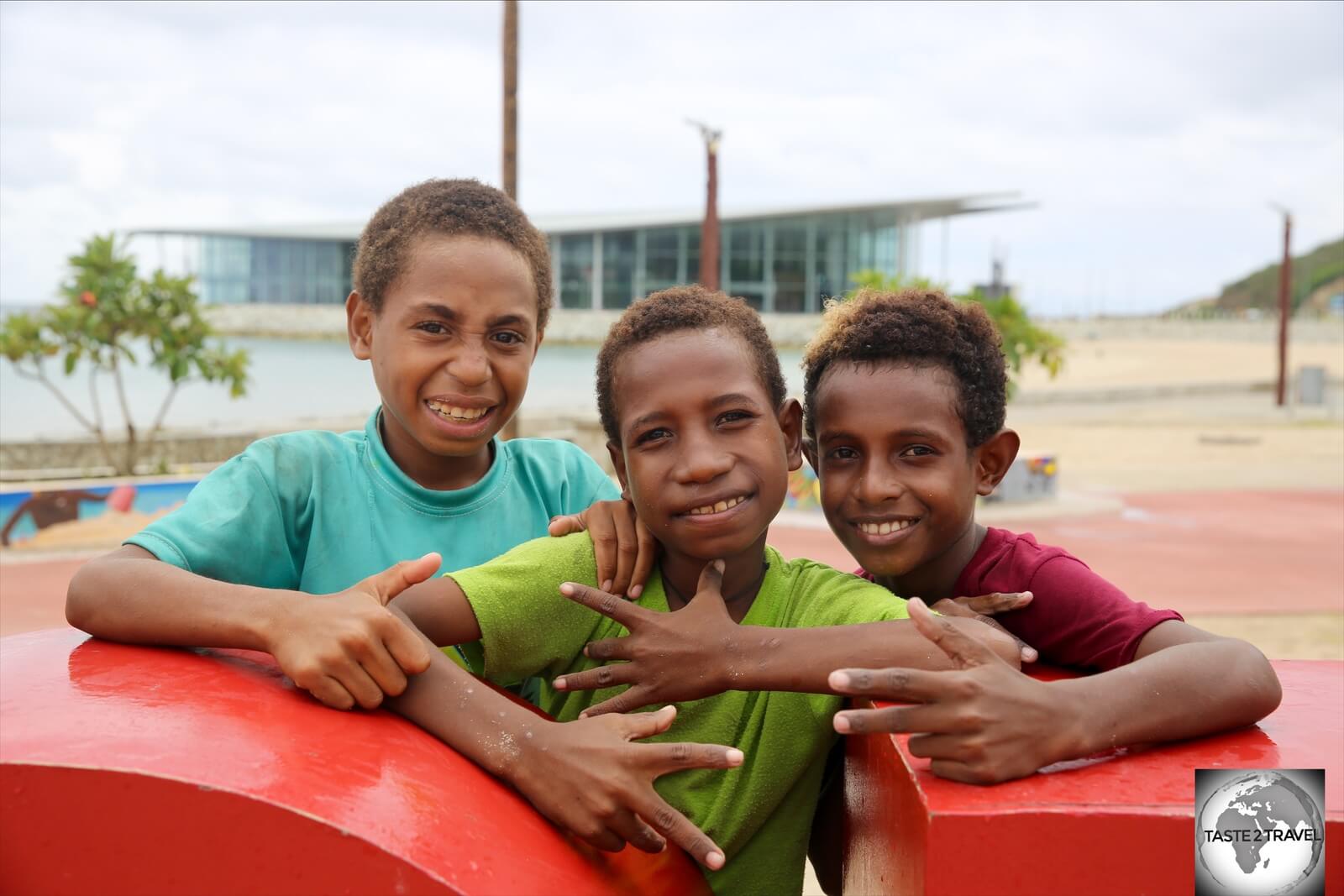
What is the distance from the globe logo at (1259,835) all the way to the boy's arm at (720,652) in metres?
0.36

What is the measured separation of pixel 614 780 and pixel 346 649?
1.32ft

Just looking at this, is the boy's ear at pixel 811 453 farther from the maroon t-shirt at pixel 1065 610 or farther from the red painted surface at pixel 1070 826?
the red painted surface at pixel 1070 826

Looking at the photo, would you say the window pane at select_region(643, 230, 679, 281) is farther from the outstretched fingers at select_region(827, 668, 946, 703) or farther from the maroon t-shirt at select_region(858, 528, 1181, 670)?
the outstretched fingers at select_region(827, 668, 946, 703)

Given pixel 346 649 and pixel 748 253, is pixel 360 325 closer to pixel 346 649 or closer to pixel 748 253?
pixel 346 649

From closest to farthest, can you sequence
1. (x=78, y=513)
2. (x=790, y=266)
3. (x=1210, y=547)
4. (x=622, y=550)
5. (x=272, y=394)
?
1. (x=622, y=550)
2. (x=78, y=513)
3. (x=1210, y=547)
4. (x=272, y=394)
5. (x=790, y=266)

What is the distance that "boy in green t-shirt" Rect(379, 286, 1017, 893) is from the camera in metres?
1.67

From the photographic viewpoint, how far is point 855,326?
222cm

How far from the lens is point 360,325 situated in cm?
260

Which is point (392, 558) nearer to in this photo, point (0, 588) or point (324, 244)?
point (0, 588)

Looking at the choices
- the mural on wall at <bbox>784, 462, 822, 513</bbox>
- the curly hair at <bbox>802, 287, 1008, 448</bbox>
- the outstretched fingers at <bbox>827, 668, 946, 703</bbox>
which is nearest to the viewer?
the outstretched fingers at <bbox>827, 668, 946, 703</bbox>

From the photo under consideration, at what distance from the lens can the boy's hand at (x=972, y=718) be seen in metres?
1.42

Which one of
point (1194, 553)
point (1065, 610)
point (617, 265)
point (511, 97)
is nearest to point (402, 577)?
point (1065, 610)

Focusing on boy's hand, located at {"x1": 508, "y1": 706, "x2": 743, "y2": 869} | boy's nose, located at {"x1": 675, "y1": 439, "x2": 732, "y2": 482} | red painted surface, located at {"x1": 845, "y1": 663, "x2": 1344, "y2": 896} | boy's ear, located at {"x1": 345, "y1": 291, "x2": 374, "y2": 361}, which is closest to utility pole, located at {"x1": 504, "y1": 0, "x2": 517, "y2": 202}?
boy's ear, located at {"x1": 345, "y1": 291, "x2": 374, "y2": 361}

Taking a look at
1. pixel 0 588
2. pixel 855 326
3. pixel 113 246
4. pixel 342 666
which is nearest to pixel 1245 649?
pixel 855 326
